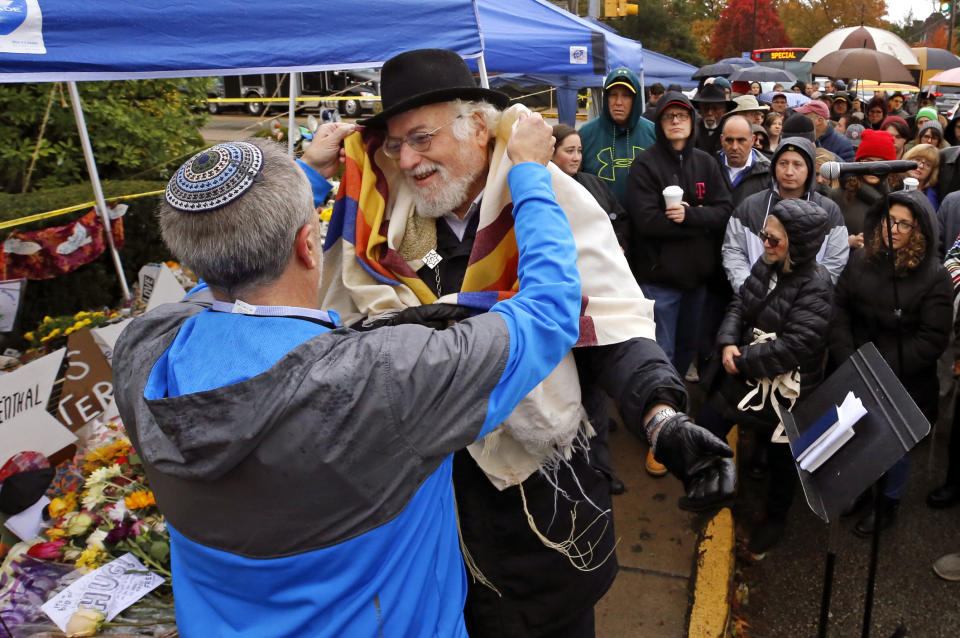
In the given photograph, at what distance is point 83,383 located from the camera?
3227 mm

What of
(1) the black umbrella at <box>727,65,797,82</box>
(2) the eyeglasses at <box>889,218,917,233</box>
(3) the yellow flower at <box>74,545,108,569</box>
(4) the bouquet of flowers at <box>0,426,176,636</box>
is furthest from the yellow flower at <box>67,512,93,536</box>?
(1) the black umbrella at <box>727,65,797,82</box>

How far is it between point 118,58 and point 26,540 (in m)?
1.85

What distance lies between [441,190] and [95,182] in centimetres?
343

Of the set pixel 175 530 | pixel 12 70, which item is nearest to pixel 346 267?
pixel 175 530

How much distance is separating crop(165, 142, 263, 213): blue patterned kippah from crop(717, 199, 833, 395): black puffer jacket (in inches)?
111

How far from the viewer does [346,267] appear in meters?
1.94

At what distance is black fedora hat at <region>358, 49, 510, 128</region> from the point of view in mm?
1890

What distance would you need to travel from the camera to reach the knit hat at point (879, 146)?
493 centimetres

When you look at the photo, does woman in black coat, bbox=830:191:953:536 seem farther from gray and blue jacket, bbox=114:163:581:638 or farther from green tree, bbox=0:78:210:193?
green tree, bbox=0:78:210:193

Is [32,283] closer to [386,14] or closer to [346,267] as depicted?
[386,14]

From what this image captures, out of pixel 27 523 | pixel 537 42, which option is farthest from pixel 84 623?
A: pixel 537 42

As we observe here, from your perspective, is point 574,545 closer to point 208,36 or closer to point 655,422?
point 655,422

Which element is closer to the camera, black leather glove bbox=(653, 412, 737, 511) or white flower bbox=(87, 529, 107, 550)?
black leather glove bbox=(653, 412, 737, 511)

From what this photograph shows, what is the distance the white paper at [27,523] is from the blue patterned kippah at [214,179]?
2.11 meters
